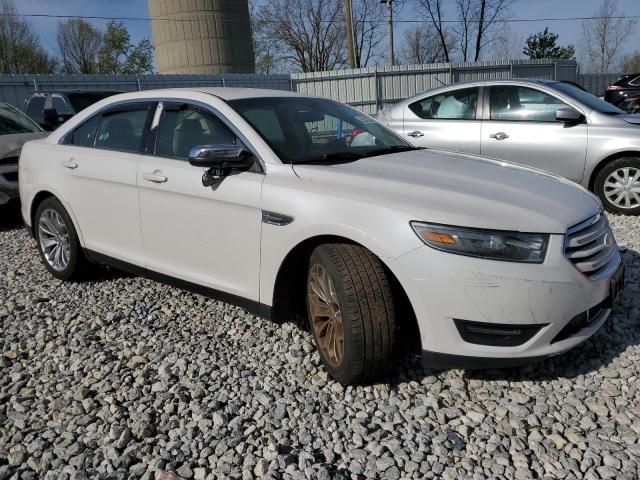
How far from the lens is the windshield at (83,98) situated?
10047 millimetres

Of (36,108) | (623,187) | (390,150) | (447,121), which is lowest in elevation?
(623,187)

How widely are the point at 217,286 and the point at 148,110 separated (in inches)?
56.6

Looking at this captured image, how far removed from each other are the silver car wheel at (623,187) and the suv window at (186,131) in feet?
15.4

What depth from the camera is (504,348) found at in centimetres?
252

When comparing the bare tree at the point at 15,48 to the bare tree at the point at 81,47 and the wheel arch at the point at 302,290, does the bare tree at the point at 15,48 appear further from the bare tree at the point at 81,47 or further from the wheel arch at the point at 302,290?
the wheel arch at the point at 302,290

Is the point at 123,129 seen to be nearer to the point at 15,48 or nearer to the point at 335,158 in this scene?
the point at 335,158

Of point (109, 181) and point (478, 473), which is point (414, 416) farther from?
point (109, 181)

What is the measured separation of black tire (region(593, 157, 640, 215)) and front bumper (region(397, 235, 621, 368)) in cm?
407

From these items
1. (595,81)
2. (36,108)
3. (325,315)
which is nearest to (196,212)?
(325,315)

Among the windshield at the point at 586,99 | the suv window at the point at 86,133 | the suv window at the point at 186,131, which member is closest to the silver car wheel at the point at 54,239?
the suv window at the point at 86,133

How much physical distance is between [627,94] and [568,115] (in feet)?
37.5

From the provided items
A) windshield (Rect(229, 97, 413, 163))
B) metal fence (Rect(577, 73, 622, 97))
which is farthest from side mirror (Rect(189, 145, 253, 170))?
metal fence (Rect(577, 73, 622, 97))

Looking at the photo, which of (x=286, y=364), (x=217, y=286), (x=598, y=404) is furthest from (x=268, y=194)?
(x=598, y=404)

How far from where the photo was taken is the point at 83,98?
33.8ft
